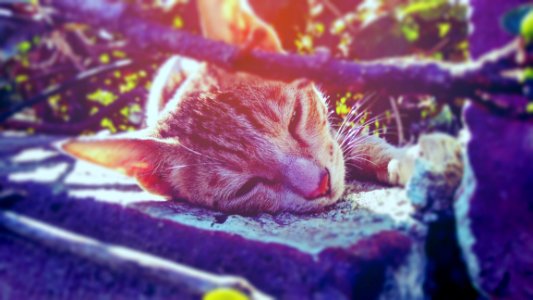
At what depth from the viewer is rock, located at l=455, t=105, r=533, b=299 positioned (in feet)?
1.56

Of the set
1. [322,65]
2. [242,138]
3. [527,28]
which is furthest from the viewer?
[242,138]

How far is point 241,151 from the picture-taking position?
0.64 metres

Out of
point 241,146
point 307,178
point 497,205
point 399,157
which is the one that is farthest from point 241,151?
point 497,205

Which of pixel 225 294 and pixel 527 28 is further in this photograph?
pixel 225 294

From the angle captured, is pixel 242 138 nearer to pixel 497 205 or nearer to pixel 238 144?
pixel 238 144

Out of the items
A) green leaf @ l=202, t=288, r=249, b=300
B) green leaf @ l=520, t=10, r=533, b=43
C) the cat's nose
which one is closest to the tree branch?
green leaf @ l=520, t=10, r=533, b=43

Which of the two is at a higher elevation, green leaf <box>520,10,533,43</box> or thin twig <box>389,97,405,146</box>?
green leaf <box>520,10,533,43</box>

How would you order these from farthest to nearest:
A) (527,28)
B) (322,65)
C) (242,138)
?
(242,138) < (322,65) < (527,28)

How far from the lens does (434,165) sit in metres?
Answer: 0.54

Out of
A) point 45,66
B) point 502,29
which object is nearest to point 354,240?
point 502,29

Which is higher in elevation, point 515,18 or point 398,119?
point 515,18

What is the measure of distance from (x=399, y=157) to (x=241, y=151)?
23 centimetres

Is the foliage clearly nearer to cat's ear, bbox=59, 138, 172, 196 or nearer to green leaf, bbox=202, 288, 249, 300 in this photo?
cat's ear, bbox=59, 138, 172, 196

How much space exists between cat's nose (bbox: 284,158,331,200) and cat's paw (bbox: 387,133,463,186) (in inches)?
3.6
